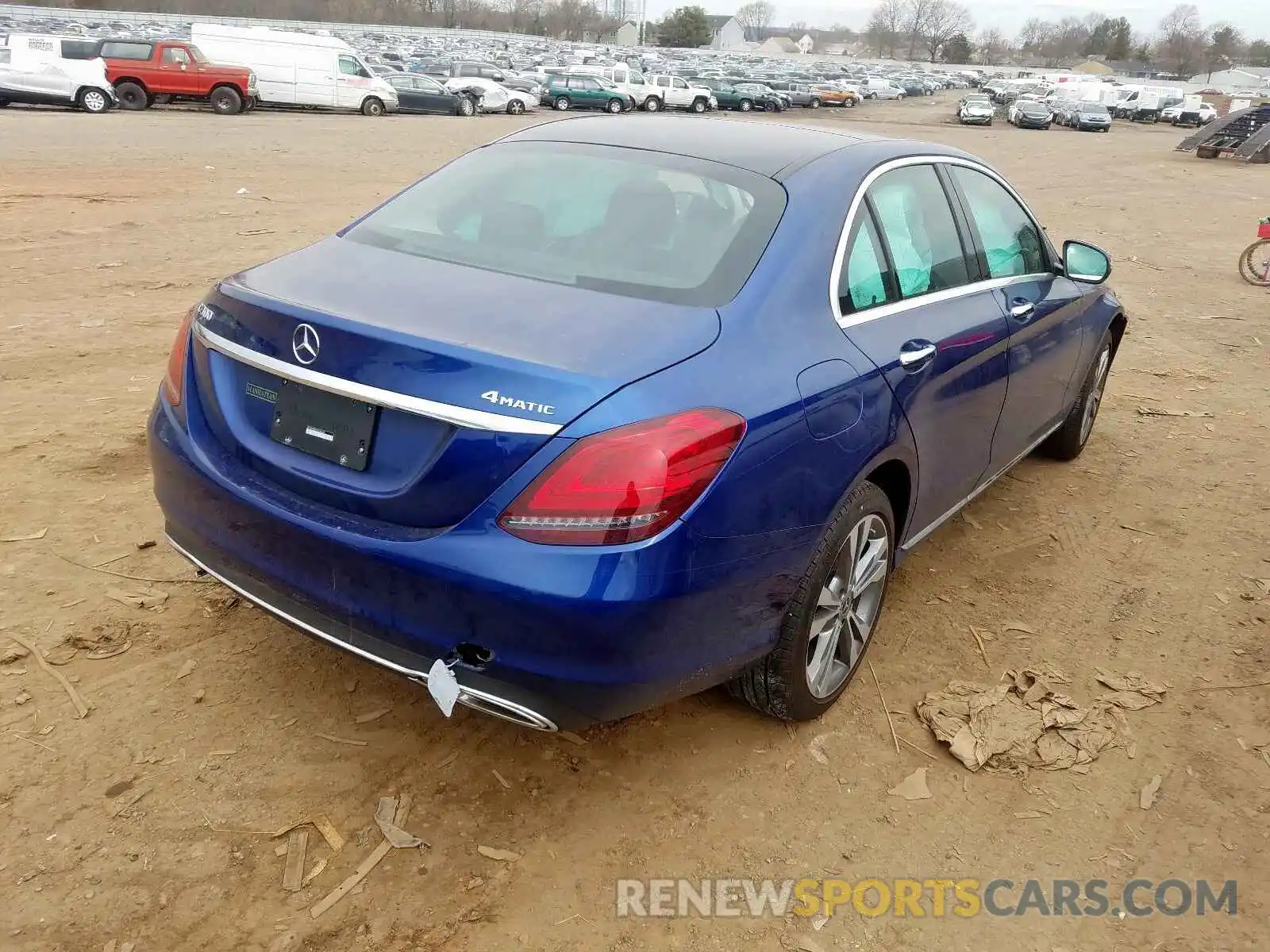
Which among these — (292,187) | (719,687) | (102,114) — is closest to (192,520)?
(719,687)

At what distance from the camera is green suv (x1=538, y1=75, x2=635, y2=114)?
128 ft

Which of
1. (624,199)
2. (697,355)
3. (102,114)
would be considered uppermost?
(624,199)

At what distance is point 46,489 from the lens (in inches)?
173

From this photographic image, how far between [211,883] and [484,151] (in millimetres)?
2595

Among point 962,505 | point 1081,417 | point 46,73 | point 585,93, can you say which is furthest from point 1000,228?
point 585,93

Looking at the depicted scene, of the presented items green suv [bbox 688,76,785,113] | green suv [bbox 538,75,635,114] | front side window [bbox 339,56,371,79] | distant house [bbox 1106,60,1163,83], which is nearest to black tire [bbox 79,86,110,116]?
front side window [bbox 339,56,371,79]

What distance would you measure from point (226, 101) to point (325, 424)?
1112 inches

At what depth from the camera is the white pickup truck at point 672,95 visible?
136 ft

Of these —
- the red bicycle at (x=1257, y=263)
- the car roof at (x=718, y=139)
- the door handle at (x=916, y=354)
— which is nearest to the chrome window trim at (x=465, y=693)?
the door handle at (x=916, y=354)

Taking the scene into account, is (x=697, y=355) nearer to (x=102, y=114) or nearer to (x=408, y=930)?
(x=408, y=930)

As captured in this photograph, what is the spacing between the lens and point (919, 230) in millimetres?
3609

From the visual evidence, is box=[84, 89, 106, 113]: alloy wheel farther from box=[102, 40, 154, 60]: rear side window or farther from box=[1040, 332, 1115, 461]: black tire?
box=[1040, 332, 1115, 461]: black tire

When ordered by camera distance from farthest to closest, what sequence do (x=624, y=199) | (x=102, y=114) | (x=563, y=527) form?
(x=102, y=114) → (x=624, y=199) → (x=563, y=527)

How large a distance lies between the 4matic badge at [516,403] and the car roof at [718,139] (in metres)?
1.37
